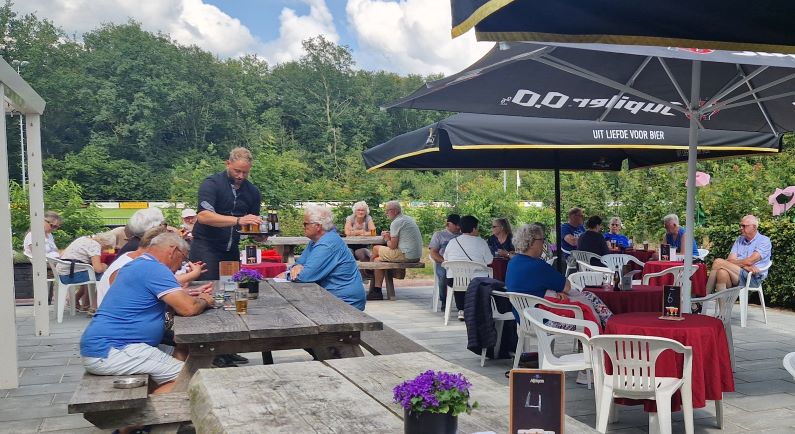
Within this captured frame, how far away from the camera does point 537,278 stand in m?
5.11

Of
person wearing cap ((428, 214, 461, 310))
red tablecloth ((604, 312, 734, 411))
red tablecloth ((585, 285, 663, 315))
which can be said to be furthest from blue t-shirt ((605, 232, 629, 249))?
red tablecloth ((604, 312, 734, 411))

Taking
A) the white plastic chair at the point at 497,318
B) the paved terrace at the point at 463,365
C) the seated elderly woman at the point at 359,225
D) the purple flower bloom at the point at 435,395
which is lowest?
the paved terrace at the point at 463,365

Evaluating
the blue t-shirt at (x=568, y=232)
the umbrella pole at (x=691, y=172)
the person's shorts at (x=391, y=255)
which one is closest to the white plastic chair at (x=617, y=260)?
the blue t-shirt at (x=568, y=232)

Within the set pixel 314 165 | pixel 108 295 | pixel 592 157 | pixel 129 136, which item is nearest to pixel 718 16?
pixel 108 295

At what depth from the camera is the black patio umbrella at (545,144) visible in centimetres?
585

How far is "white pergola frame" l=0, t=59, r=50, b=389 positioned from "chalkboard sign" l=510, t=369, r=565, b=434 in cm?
442

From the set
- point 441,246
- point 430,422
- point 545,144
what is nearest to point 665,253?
point 441,246

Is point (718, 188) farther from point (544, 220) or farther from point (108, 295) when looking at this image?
point (108, 295)

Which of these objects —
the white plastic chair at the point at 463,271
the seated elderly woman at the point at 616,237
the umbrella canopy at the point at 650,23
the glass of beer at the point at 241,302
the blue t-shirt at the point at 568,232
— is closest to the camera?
the umbrella canopy at the point at 650,23

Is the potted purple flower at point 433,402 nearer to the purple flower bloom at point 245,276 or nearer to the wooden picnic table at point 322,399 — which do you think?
the wooden picnic table at point 322,399

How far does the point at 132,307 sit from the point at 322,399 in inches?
70.1

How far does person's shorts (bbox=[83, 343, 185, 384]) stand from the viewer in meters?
3.62

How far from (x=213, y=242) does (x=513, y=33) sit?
3.68m

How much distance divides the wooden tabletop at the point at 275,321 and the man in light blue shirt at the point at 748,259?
5.25m
